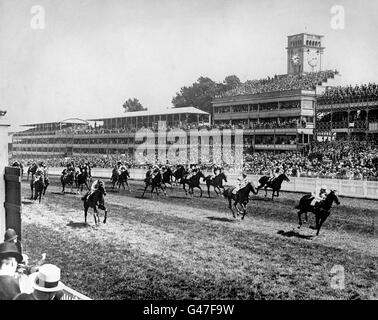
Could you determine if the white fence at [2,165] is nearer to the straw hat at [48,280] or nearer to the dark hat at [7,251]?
the dark hat at [7,251]

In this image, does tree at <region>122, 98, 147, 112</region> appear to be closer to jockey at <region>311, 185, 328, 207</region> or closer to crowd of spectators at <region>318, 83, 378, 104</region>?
crowd of spectators at <region>318, 83, 378, 104</region>

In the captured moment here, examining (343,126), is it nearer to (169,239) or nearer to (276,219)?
(276,219)

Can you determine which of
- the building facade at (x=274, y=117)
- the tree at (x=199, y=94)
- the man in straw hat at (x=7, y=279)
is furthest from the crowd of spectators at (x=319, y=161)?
the tree at (x=199, y=94)

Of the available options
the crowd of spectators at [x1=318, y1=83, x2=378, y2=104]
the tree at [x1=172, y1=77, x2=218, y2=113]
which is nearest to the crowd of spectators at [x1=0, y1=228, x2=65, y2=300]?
the crowd of spectators at [x1=318, y1=83, x2=378, y2=104]

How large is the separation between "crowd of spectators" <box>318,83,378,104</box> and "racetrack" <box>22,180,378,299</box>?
1406 cm

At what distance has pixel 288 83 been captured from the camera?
131 feet

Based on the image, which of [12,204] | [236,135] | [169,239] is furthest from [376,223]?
[236,135]

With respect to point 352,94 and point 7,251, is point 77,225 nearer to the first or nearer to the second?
point 7,251

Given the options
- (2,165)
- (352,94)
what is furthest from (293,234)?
(352,94)

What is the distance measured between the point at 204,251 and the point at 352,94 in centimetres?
2353

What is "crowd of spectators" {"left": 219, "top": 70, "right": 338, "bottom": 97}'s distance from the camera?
1503 inches

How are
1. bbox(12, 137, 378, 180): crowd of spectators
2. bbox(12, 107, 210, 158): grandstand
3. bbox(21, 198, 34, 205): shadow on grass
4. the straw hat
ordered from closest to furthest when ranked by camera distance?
the straw hat
bbox(21, 198, 34, 205): shadow on grass
bbox(12, 137, 378, 180): crowd of spectators
bbox(12, 107, 210, 158): grandstand

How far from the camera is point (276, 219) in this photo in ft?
47.9
